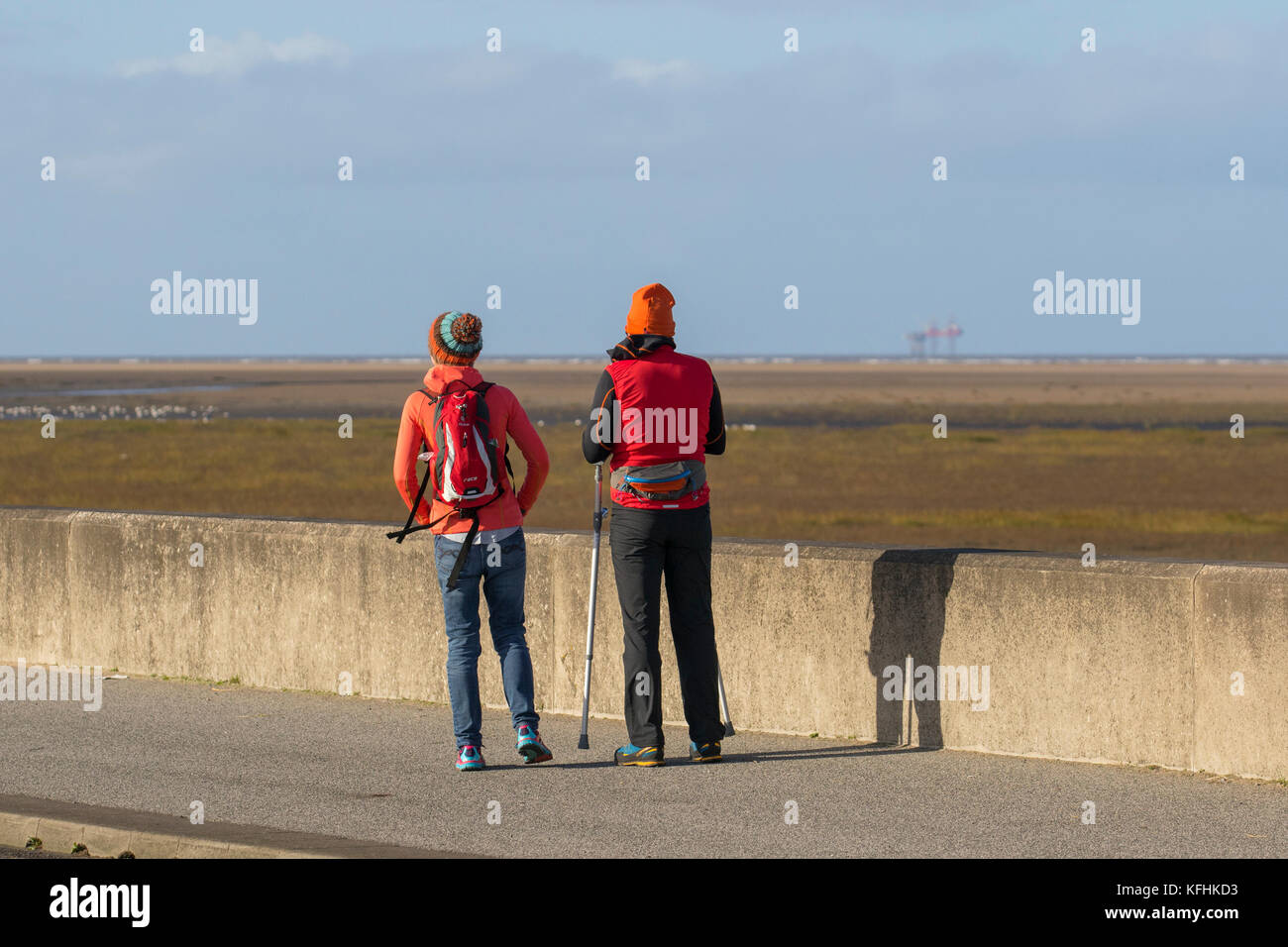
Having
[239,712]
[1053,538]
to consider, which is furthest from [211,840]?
[1053,538]

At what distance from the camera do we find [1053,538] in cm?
2469

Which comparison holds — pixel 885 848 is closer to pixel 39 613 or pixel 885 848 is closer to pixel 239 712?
pixel 239 712

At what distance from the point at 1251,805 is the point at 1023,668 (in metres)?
1.27

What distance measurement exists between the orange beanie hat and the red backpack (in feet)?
2.23

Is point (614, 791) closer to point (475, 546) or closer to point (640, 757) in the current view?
point (640, 757)

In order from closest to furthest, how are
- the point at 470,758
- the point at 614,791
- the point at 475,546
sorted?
1. the point at 614,791
2. the point at 475,546
3. the point at 470,758

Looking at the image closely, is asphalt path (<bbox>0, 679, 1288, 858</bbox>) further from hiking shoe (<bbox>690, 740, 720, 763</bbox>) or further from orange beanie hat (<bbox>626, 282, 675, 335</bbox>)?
orange beanie hat (<bbox>626, 282, 675, 335</bbox>)

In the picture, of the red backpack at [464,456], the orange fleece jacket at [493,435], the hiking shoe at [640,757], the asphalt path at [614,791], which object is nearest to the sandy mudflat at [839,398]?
the asphalt path at [614,791]

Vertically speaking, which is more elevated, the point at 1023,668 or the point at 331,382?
the point at 331,382

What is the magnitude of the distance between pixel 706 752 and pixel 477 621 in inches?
46.6

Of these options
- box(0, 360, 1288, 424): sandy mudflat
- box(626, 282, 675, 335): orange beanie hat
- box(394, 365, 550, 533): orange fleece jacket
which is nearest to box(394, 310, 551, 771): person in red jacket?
box(394, 365, 550, 533): orange fleece jacket

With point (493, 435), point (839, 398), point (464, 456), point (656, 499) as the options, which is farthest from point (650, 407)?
point (839, 398)

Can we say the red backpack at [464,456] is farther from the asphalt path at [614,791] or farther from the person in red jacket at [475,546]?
the asphalt path at [614,791]

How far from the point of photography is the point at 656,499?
25.5 feet
